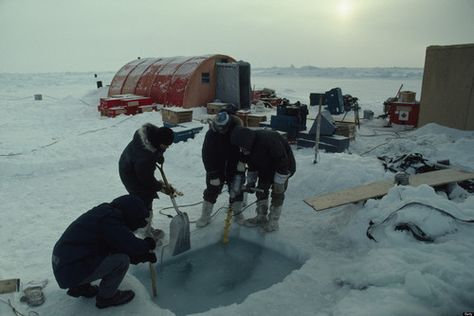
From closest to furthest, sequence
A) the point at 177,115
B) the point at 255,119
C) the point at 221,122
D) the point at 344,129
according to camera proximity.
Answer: the point at 221,122 → the point at 344,129 → the point at 177,115 → the point at 255,119

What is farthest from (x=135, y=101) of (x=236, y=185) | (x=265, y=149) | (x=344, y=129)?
(x=265, y=149)

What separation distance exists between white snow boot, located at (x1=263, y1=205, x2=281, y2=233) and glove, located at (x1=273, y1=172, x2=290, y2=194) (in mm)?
303

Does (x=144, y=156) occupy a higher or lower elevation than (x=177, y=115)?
higher

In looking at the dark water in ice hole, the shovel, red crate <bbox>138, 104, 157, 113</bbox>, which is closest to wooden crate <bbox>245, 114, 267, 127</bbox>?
red crate <bbox>138, 104, 157, 113</bbox>

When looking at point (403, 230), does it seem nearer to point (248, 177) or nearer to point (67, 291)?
point (248, 177)

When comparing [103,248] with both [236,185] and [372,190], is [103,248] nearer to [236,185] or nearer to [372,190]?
[236,185]

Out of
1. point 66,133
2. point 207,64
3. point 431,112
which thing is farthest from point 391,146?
point 66,133

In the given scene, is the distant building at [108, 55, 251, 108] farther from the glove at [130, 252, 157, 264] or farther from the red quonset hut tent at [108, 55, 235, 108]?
the glove at [130, 252, 157, 264]

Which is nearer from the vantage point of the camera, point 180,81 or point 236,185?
point 236,185

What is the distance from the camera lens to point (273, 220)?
5.05 meters

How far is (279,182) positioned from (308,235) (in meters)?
0.92

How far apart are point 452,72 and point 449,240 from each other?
865cm

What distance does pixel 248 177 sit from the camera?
5219 mm

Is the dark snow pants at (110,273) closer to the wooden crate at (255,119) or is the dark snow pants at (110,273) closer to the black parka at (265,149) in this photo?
the black parka at (265,149)
